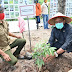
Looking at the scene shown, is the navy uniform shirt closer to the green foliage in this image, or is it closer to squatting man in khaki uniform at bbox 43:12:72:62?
squatting man in khaki uniform at bbox 43:12:72:62

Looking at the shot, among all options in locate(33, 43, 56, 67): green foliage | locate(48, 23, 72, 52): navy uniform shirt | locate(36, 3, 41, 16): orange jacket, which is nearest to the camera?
locate(33, 43, 56, 67): green foliage

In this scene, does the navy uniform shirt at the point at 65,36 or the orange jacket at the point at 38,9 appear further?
the orange jacket at the point at 38,9

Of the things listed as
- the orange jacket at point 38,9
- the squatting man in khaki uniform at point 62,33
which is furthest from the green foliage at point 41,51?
the orange jacket at point 38,9

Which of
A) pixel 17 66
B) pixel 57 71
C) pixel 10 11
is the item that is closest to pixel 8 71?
pixel 17 66

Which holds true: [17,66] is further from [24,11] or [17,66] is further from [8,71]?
[24,11]

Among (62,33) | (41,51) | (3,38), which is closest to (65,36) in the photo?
(62,33)

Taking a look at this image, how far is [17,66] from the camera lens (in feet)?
7.52

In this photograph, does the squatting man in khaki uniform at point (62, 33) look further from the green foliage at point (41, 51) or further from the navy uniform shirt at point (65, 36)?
the green foliage at point (41, 51)

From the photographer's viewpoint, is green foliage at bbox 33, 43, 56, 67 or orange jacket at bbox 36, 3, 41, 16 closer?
green foliage at bbox 33, 43, 56, 67

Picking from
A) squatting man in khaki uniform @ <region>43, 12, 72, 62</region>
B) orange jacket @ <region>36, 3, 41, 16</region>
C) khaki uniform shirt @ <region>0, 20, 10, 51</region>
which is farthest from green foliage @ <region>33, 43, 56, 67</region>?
orange jacket @ <region>36, 3, 41, 16</region>

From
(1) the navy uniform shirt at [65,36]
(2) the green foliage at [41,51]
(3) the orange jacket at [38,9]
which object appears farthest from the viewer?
(3) the orange jacket at [38,9]

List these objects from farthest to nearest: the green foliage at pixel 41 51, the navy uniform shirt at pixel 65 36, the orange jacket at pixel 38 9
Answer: the orange jacket at pixel 38 9
the navy uniform shirt at pixel 65 36
the green foliage at pixel 41 51

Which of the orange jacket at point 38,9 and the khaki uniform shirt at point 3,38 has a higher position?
the orange jacket at point 38,9

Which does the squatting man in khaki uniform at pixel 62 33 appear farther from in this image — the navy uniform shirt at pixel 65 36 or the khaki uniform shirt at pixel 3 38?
the khaki uniform shirt at pixel 3 38
